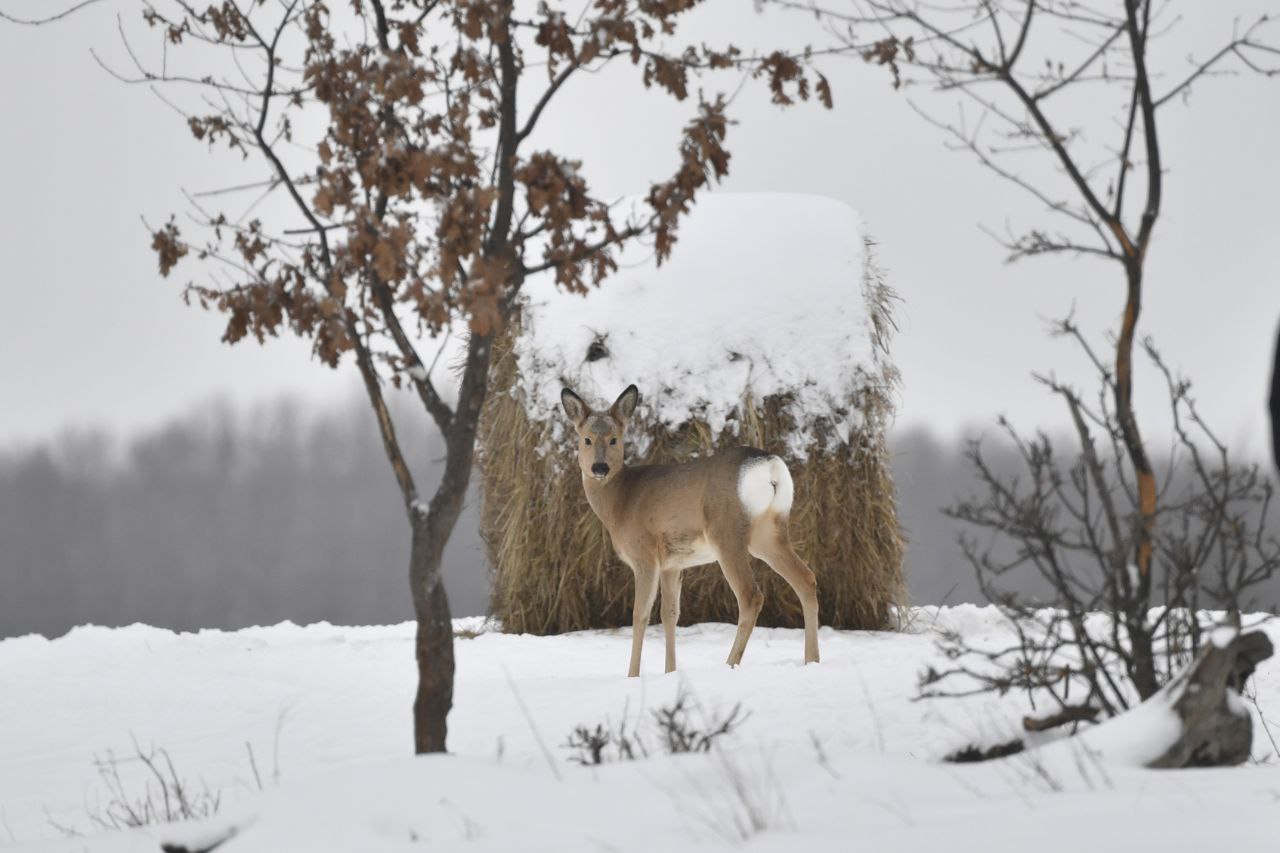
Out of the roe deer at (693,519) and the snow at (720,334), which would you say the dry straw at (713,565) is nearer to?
the snow at (720,334)

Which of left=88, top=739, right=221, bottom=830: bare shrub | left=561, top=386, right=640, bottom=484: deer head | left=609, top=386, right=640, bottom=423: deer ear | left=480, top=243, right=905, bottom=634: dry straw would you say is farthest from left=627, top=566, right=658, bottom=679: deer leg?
left=88, top=739, right=221, bottom=830: bare shrub

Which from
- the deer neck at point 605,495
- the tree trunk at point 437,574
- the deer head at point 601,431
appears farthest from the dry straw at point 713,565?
the tree trunk at point 437,574

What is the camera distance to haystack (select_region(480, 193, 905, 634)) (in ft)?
29.8

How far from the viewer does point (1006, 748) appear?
12.4 ft

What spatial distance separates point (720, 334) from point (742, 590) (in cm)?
291

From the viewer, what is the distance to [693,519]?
700cm

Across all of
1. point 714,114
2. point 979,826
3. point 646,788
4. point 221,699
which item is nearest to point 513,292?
point 714,114

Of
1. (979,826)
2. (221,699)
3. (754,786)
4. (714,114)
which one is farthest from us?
(221,699)

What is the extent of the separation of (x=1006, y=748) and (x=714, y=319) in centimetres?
587

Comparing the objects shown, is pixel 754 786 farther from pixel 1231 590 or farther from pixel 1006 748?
pixel 1231 590

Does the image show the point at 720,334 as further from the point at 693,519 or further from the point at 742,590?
the point at 742,590

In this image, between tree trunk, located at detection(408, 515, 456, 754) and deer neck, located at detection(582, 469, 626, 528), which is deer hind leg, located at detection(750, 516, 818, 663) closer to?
deer neck, located at detection(582, 469, 626, 528)

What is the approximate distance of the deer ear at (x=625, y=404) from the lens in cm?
740

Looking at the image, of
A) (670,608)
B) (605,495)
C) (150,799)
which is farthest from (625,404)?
(150,799)
